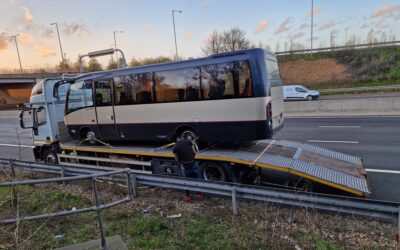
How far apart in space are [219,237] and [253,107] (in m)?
3.12

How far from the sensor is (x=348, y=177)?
18.9ft

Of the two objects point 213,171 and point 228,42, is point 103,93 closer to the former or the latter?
point 213,171

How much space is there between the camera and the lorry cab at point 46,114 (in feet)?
32.4

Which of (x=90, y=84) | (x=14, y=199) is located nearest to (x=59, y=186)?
(x=14, y=199)

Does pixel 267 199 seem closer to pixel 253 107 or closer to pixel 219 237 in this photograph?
pixel 219 237

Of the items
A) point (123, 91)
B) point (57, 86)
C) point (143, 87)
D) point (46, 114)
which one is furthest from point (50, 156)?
point (143, 87)

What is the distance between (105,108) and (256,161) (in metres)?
5.01

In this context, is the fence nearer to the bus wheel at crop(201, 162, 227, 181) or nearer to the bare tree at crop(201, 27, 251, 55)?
the bus wheel at crop(201, 162, 227, 181)

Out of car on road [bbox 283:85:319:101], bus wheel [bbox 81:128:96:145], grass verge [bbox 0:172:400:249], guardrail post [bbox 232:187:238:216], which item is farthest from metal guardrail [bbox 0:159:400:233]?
car on road [bbox 283:85:319:101]

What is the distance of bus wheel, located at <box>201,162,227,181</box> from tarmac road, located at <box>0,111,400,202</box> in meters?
3.23

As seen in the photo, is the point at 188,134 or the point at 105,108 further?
the point at 105,108

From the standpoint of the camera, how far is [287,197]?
15.6 ft

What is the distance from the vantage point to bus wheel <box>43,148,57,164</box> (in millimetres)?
10227

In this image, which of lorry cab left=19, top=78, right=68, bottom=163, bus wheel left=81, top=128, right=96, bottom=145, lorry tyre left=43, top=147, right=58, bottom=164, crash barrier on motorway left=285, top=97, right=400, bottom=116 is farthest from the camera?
crash barrier on motorway left=285, top=97, right=400, bottom=116
